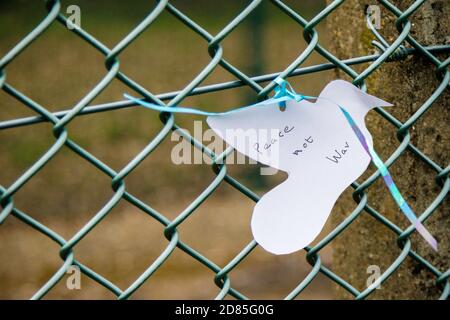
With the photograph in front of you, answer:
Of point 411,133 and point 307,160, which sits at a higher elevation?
point 411,133

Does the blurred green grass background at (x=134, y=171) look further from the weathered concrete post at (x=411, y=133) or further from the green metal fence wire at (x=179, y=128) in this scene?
the green metal fence wire at (x=179, y=128)

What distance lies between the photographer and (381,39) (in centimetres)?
119

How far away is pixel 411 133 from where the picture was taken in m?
1.31

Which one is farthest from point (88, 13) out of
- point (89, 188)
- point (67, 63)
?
point (89, 188)

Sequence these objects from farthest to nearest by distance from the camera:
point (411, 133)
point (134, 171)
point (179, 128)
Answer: point (134, 171) → point (411, 133) → point (179, 128)

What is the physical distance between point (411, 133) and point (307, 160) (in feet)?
1.08

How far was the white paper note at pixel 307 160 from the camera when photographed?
1073mm

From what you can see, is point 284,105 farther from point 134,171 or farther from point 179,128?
point 134,171

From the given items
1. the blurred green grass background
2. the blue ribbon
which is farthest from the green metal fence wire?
the blurred green grass background

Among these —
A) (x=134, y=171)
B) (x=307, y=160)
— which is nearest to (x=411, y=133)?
(x=307, y=160)

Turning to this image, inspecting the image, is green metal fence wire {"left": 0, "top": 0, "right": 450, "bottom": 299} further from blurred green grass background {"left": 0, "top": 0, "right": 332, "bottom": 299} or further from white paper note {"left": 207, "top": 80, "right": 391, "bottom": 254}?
blurred green grass background {"left": 0, "top": 0, "right": 332, "bottom": 299}
